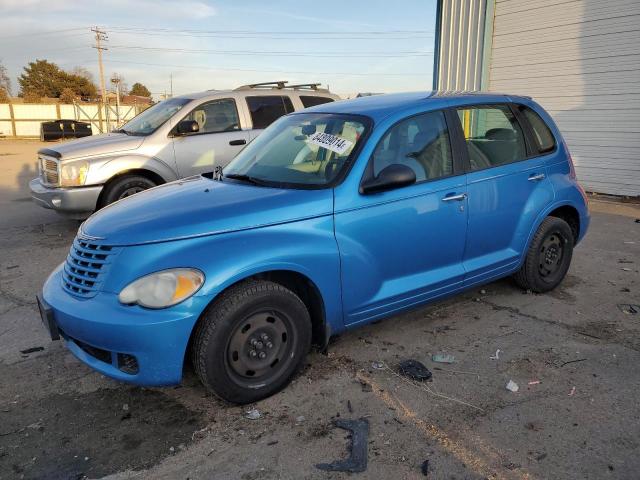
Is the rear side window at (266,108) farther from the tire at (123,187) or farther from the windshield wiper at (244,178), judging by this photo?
the windshield wiper at (244,178)

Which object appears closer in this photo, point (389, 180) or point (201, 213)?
point (201, 213)

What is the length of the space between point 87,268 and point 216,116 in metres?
5.15

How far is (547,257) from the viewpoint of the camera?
4.71 metres

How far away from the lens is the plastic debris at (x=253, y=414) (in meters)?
2.96

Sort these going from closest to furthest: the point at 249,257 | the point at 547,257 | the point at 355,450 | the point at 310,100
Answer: the point at 355,450
the point at 249,257
the point at 547,257
the point at 310,100

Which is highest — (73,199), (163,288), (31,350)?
(163,288)

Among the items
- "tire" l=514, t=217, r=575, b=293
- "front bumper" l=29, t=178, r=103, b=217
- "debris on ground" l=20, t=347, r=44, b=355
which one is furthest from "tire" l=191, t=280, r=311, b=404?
"front bumper" l=29, t=178, r=103, b=217

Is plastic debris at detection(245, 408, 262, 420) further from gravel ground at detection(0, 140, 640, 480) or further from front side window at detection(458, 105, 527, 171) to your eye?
front side window at detection(458, 105, 527, 171)

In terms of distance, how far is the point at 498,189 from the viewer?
4.05 meters

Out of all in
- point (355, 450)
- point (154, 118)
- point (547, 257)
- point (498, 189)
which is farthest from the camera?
point (154, 118)

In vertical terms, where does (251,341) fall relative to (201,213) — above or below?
below

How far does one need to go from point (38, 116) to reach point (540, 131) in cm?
4005

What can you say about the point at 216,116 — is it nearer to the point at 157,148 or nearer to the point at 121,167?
the point at 157,148

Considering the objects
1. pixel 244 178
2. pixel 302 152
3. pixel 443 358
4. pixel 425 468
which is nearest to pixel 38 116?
pixel 244 178
